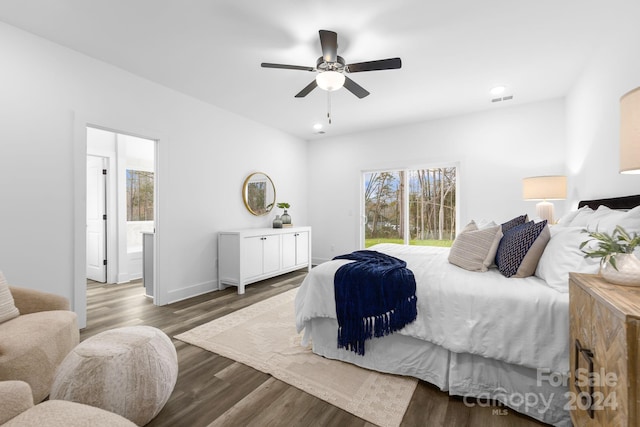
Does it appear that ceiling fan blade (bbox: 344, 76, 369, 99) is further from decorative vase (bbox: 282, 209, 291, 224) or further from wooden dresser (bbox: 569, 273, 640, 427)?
decorative vase (bbox: 282, 209, 291, 224)

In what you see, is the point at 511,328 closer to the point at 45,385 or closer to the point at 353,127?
the point at 45,385

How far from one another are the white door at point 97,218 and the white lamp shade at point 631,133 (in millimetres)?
5675

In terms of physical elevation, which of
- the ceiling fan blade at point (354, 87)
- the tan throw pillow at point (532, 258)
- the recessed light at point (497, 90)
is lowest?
the tan throw pillow at point (532, 258)

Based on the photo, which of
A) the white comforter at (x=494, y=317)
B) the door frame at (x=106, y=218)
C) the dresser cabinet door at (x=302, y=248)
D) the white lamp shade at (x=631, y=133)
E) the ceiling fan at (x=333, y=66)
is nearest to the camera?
the white lamp shade at (x=631, y=133)

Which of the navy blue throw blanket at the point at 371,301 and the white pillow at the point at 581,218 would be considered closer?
the navy blue throw blanket at the point at 371,301

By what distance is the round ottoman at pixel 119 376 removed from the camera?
1353 mm

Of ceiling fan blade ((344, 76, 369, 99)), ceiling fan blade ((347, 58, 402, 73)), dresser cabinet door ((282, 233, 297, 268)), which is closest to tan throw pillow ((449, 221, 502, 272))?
ceiling fan blade ((347, 58, 402, 73))

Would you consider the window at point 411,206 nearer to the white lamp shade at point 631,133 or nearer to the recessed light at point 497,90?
the recessed light at point 497,90

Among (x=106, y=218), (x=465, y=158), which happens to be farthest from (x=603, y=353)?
(x=106, y=218)

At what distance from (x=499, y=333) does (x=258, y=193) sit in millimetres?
3984

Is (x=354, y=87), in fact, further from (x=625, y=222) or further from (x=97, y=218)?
(x=97, y=218)

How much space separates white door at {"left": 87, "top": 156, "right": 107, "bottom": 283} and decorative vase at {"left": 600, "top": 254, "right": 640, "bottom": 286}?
18.6 feet

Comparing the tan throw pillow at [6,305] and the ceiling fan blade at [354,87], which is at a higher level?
the ceiling fan blade at [354,87]

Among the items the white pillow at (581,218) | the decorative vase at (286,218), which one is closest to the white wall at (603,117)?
the white pillow at (581,218)
